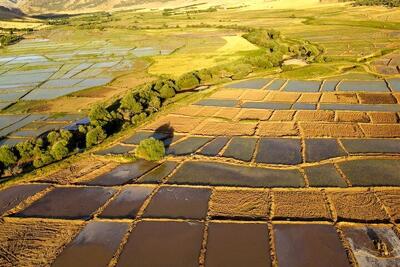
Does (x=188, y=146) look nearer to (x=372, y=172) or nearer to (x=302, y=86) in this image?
(x=372, y=172)

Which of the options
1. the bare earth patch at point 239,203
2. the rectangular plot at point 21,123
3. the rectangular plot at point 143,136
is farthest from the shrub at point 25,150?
the bare earth patch at point 239,203

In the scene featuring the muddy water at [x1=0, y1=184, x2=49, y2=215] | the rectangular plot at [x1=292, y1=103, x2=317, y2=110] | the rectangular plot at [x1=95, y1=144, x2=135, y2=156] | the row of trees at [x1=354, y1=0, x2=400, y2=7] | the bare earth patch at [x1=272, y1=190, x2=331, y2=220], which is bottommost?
the bare earth patch at [x1=272, y1=190, x2=331, y2=220]

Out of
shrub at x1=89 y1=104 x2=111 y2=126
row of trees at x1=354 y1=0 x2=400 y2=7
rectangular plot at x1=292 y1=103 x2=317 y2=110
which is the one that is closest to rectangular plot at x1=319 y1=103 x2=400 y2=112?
rectangular plot at x1=292 y1=103 x2=317 y2=110

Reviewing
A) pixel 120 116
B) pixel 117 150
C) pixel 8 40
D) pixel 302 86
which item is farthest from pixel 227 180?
pixel 8 40

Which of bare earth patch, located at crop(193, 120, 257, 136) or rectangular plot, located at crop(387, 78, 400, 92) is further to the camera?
rectangular plot, located at crop(387, 78, 400, 92)

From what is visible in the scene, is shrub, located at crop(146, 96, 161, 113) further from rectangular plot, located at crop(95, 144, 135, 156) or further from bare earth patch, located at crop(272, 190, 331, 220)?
bare earth patch, located at crop(272, 190, 331, 220)

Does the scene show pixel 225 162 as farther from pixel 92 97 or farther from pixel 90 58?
pixel 90 58
